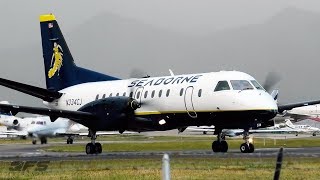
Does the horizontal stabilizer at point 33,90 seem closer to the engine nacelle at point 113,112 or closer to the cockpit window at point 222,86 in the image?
the engine nacelle at point 113,112

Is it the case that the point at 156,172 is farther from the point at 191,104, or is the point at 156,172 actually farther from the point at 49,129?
the point at 49,129

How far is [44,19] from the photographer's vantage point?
48562mm

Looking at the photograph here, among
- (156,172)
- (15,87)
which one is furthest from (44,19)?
(156,172)

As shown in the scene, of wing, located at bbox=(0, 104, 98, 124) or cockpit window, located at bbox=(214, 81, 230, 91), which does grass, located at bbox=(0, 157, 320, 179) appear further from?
wing, located at bbox=(0, 104, 98, 124)

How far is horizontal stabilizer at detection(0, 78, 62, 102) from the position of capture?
41.4m

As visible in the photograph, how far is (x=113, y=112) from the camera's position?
38875 mm

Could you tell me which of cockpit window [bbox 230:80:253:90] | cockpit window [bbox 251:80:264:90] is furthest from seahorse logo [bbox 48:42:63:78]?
cockpit window [bbox 251:80:264:90]

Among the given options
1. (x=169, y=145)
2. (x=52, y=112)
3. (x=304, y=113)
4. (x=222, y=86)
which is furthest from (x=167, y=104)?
(x=304, y=113)

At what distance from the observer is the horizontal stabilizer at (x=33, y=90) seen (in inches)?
1631

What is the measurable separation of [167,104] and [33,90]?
385 inches

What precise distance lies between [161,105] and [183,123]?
161 centimetres

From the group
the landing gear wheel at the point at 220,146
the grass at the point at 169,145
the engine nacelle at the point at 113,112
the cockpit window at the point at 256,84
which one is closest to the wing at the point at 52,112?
the engine nacelle at the point at 113,112

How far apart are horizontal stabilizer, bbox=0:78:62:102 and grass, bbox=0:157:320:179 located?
14.0 metres

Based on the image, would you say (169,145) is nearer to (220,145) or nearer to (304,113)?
(220,145)
